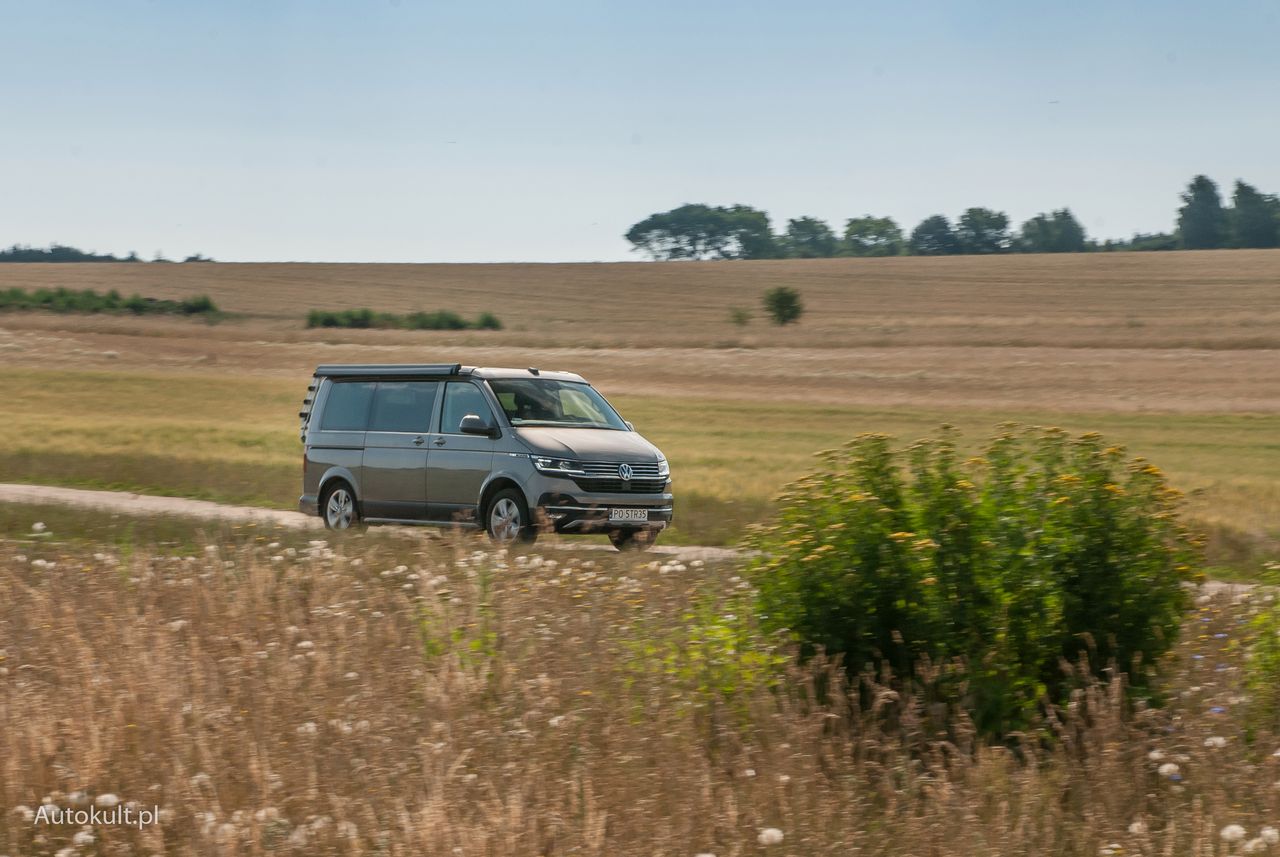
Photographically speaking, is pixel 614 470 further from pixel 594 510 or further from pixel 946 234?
pixel 946 234

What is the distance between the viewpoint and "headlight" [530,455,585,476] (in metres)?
13.8

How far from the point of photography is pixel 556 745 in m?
6.36

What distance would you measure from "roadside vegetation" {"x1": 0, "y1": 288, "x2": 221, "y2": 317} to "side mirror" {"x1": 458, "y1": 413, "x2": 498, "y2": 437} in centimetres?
5624

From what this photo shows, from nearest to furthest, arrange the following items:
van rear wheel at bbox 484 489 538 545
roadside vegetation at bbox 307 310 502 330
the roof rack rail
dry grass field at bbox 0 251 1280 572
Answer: van rear wheel at bbox 484 489 538 545 → the roof rack rail → dry grass field at bbox 0 251 1280 572 → roadside vegetation at bbox 307 310 502 330

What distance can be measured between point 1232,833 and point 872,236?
4217 inches

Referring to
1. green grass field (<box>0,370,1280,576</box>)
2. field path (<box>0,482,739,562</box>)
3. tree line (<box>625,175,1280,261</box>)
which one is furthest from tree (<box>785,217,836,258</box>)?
field path (<box>0,482,739,562</box>)

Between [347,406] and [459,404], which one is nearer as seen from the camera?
[459,404]

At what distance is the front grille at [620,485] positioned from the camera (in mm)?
13930

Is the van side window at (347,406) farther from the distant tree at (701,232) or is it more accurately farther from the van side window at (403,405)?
the distant tree at (701,232)

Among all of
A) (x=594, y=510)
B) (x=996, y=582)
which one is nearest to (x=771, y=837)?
(x=996, y=582)

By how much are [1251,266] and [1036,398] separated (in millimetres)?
39707

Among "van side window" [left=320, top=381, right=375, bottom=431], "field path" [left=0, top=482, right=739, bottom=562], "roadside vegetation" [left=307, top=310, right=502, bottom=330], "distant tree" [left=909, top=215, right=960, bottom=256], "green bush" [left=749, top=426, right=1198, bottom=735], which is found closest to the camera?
"green bush" [left=749, top=426, right=1198, bottom=735]

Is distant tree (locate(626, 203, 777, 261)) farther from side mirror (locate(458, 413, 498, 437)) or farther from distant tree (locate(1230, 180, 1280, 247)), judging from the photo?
side mirror (locate(458, 413, 498, 437))

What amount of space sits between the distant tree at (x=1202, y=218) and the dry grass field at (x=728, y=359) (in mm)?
13587
